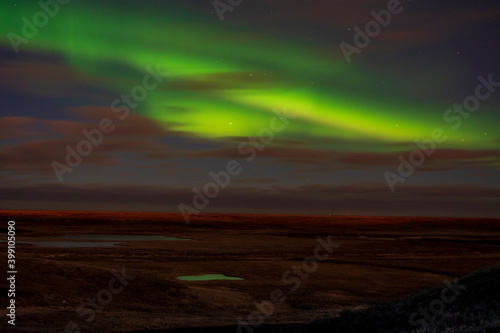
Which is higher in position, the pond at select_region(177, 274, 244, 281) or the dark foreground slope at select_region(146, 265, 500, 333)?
the pond at select_region(177, 274, 244, 281)

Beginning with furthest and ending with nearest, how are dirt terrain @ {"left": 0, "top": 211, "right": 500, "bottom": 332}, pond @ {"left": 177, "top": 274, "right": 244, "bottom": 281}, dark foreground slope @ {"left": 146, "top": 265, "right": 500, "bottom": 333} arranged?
pond @ {"left": 177, "top": 274, "right": 244, "bottom": 281} → dirt terrain @ {"left": 0, "top": 211, "right": 500, "bottom": 332} → dark foreground slope @ {"left": 146, "top": 265, "right": 500, "bottom": 333}

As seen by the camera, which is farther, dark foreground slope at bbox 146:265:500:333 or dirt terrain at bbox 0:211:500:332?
dirt terrain at bbox 0:211:500:332

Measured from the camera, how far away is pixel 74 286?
25344 mm

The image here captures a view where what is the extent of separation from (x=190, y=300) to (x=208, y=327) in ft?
23.4

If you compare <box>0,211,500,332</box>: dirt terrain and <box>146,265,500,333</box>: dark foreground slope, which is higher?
<box>0,211,500,332</box>: dirt terrain

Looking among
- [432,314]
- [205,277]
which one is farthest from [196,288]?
[432,314]

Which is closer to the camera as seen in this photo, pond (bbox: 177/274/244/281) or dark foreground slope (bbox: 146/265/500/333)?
dark foreground slope (bbox: 146/265/500/333)

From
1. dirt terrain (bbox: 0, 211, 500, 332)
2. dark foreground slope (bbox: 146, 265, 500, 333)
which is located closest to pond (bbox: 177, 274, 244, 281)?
dirt terrain (bbox: 0, 211, 500, 332)

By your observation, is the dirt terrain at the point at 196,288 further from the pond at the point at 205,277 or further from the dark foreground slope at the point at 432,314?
the dark foreground slope at the point at 432,314

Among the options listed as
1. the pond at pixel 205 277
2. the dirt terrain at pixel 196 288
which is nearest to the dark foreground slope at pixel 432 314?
the dirt terrain at pixel 196 288

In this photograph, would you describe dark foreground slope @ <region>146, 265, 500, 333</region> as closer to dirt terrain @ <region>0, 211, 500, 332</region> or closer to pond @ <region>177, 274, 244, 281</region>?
dirt terrain @ <region>0, 211, 500, 332</region>

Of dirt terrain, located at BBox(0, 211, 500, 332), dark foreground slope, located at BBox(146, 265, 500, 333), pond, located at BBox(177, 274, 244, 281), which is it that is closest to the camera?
dark foreground slope, located at BBox(146, 265, 500, 333)

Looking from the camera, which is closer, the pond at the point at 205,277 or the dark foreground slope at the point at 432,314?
the dark foreground slope at the point at 432,314

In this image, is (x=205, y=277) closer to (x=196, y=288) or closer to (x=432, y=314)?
(x=196, y=288)
